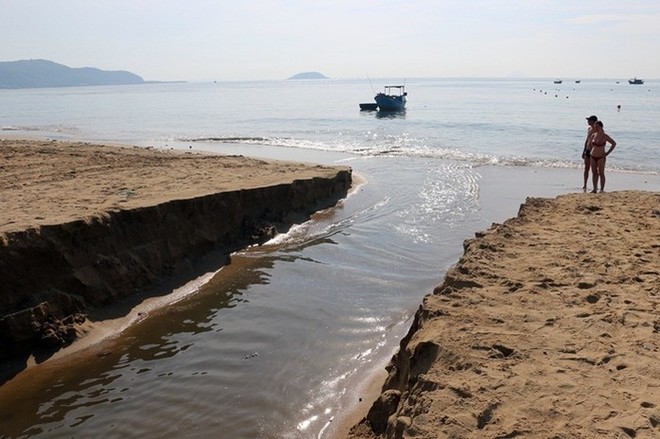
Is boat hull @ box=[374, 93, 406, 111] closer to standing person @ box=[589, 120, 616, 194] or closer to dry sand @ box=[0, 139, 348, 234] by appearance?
dry sand @ box=[0, 139, 348, 234]

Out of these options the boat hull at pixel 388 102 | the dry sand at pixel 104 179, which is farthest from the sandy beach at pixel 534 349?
the boat hull at pixel 388 102

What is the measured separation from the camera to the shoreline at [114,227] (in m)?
6.46

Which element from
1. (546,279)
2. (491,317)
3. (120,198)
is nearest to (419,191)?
(120,198)

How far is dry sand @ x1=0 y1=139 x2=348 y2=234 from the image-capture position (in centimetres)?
805


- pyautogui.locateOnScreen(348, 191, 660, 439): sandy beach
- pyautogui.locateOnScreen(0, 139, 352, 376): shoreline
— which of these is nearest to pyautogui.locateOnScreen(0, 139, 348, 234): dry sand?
pyautogui.locateOnScreen(0, 139, 352, 376): shoreline

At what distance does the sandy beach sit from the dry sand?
17.3 ft

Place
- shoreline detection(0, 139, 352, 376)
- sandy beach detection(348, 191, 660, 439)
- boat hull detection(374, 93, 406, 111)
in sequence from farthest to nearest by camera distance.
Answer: boat hull detection(374, 93, 406, 111) → shoreline detection(0, 139, 352, 376) → sandy beach detection(348, 191, 660, 439)

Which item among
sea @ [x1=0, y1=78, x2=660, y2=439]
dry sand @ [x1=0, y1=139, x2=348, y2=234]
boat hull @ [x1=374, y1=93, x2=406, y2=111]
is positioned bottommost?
sea @ [x1=0, y1=78, x2=660, y2=439]

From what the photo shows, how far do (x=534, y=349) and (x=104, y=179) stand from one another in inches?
368

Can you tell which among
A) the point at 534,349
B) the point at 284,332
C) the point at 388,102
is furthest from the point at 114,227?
the point at 388,102

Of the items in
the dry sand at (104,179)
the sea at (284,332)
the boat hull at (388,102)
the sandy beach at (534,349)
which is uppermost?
the boat hull at (388,102)

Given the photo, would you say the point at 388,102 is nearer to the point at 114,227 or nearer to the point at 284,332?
the point at 114,227

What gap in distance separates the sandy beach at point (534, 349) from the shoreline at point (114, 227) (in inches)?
165

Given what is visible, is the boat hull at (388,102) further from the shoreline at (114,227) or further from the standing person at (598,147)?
the standing person at (598,147)
